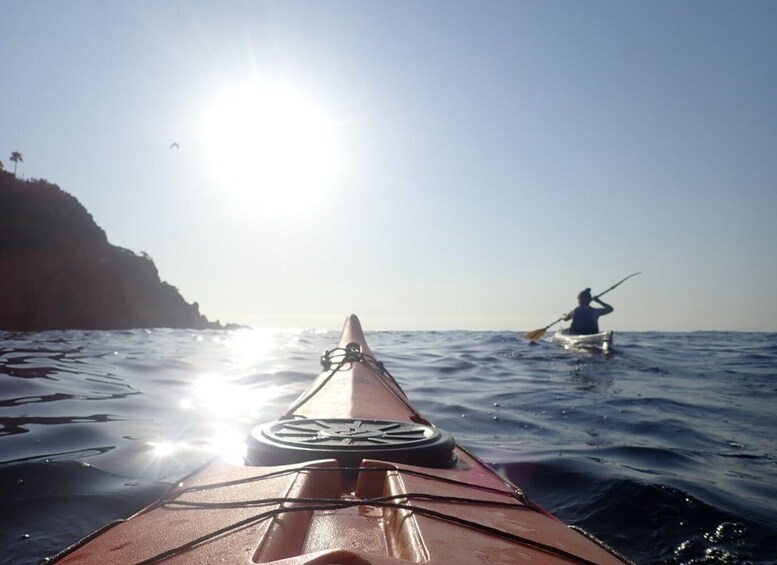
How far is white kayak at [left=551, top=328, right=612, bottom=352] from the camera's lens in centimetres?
1360

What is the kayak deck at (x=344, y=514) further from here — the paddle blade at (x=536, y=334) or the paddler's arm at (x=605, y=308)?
the paddle blade at (x=536, y=334)

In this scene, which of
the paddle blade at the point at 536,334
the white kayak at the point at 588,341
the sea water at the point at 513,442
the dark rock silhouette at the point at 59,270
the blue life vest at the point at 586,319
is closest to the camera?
the sea water at the point at 513,442

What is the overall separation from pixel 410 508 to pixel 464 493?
401 millimetres

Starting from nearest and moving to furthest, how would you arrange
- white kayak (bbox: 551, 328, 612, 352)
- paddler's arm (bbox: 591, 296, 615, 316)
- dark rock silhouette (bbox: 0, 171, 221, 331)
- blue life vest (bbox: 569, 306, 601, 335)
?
white kayak (bbox: 551, 328, 612, 352) < blue life vest (bbox: 569, 306, 601, 335) < paddler's arm (bbox: 591, 296, 615, 316) < dark rock silhouette (bbox: 0, 171, 221, 331)

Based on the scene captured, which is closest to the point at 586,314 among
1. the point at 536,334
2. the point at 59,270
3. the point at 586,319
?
the point at 586,319

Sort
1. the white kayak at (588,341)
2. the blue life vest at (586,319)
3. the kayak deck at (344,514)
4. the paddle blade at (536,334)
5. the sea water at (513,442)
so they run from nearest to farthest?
the kayak deck at (344,514)
the sea water at (513,442)
the white kayak at (588,341)
the blue life vest at (586,319)
the paddle blade at (536,334)

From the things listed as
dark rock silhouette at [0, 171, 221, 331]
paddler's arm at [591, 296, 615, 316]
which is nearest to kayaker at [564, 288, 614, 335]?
paddler's arm at [591, 296, 615, 316]

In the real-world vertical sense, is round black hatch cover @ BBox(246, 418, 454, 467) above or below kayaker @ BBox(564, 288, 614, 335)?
below

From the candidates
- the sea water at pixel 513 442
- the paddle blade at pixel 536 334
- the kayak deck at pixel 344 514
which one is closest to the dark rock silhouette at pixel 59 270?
the sea water at pixel 513 442

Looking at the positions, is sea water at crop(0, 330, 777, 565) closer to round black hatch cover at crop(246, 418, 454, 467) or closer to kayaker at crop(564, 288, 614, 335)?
round black hatch cover at crop(246, 418, 454, 467)

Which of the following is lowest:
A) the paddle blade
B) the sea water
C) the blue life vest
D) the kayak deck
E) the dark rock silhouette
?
the sea water

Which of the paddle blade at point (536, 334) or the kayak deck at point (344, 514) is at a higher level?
the paddle blade at point (536, 334)

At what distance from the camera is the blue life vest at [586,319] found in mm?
15078

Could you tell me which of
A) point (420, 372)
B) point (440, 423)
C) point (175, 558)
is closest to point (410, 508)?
point (175, 558)
